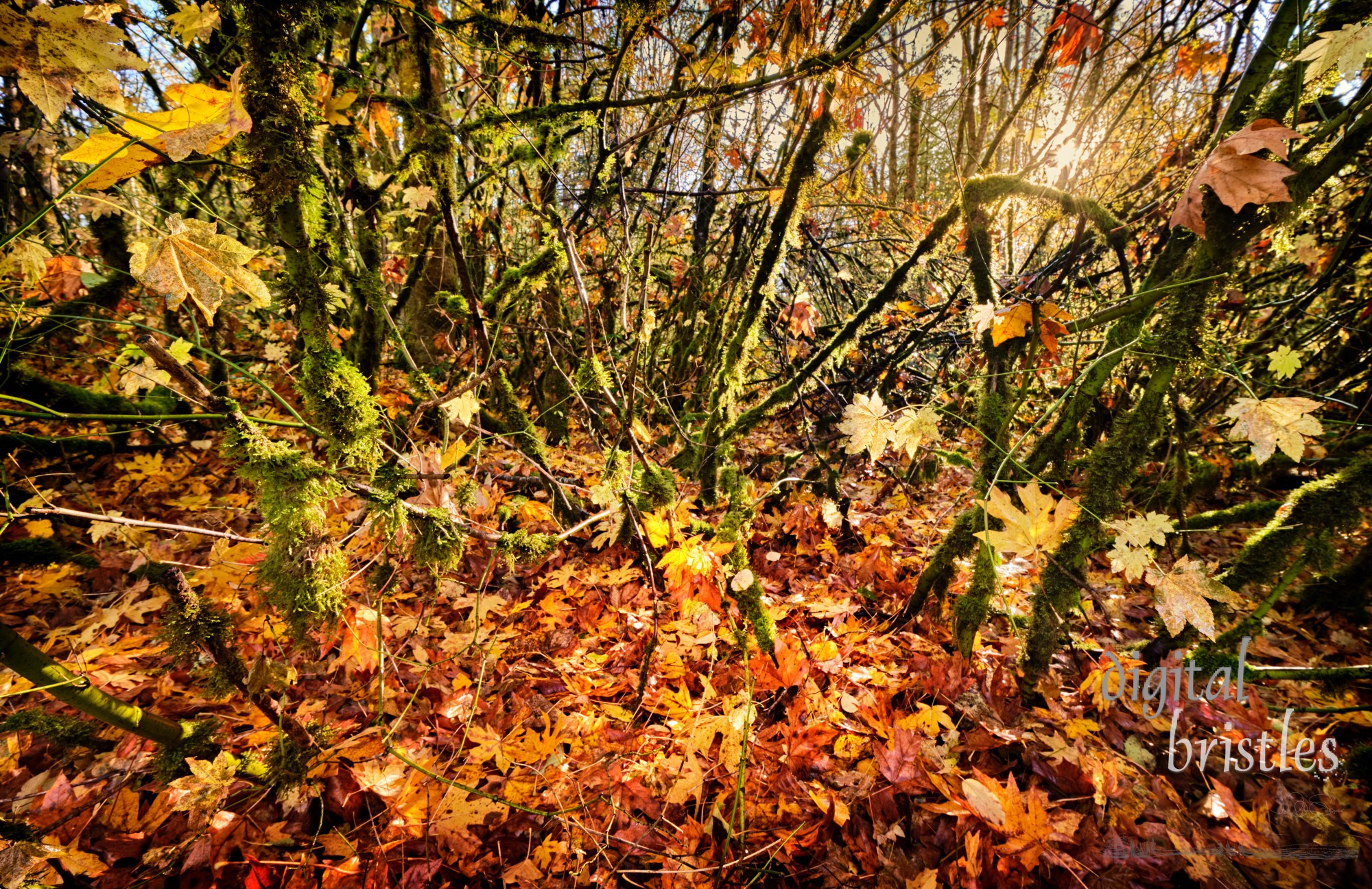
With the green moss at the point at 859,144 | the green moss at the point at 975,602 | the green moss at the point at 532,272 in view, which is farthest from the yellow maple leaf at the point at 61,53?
the green moss at the point at 859,144

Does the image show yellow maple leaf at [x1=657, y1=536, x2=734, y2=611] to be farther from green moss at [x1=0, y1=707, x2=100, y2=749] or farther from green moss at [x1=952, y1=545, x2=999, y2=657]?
green moss at [x1=0, y1=707, x2=100, y2=749]

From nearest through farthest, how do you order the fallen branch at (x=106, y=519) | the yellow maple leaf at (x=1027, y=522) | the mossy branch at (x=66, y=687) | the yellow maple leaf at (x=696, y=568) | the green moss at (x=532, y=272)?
the fallen branch at (x=106, y=519)
the mossy branch at (x=66, y=687)
the yellow maple leaf at (x=1027, y=522)
the yellow maple leaf at (x=696, y=568)
the green moss at (x=532, y=272)

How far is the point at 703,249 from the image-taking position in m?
3.64

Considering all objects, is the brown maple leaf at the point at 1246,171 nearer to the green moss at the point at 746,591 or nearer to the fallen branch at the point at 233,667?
the green moss at the point at 746,591

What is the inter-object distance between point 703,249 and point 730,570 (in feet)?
8.40

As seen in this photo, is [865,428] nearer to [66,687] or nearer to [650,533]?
[650,533]

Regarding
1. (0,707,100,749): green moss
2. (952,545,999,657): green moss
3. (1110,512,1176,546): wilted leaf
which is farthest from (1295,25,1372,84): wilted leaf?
(0,707,100,749): green moss

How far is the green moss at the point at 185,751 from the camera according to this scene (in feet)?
4.48

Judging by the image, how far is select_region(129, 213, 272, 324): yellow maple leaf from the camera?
93 centimetres

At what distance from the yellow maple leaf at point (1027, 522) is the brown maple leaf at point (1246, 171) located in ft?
2.75

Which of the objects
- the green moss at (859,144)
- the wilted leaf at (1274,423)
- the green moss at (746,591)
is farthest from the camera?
the green moss at (859,144)

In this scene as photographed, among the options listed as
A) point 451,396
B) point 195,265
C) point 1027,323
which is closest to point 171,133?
point 195,265

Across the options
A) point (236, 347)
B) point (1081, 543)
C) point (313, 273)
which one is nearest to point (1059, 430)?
point (1081, 543)

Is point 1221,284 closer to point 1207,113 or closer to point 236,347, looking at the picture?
point 1207,113
